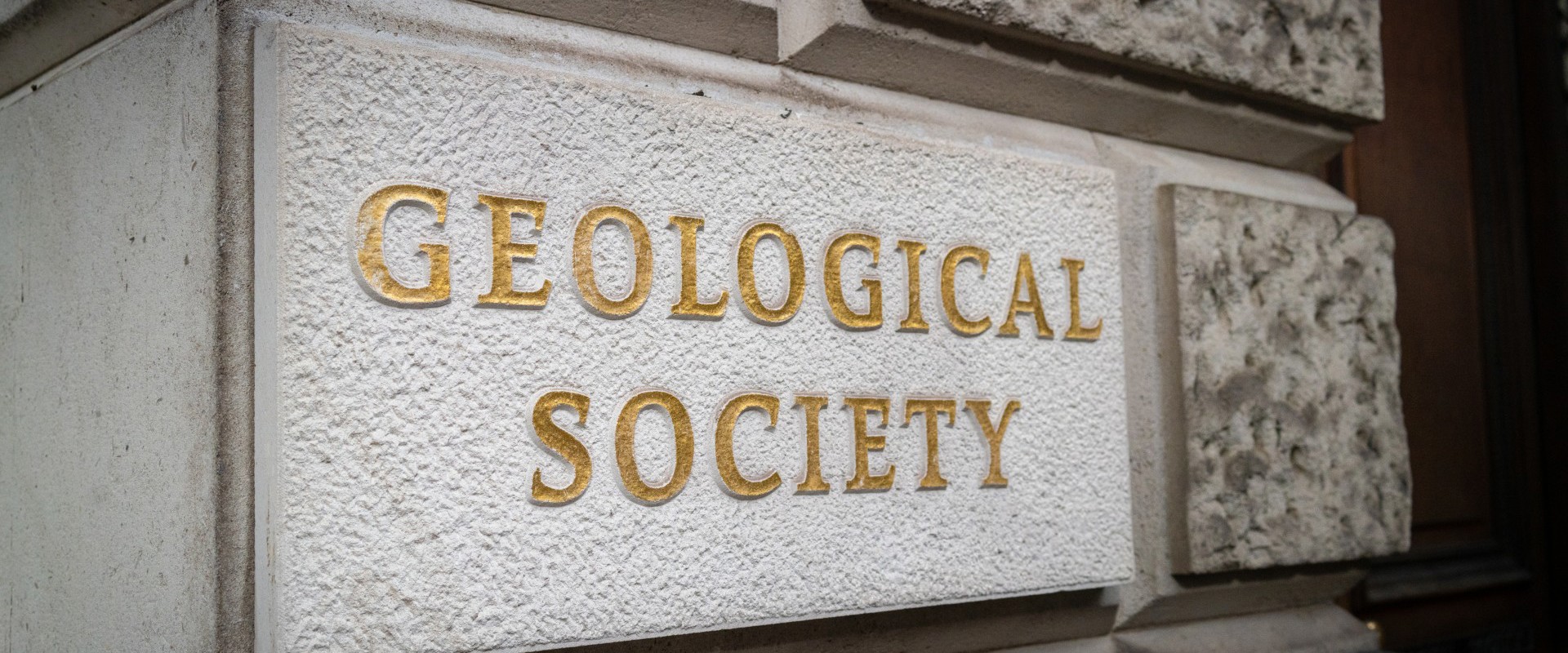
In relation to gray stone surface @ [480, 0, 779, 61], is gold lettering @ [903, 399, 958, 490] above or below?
below

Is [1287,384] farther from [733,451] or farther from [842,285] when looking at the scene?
[733,451]

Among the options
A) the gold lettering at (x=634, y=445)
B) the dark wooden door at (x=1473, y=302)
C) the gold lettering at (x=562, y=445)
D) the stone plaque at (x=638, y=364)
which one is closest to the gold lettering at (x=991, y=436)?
the stone plaque at (x=638, y=364)

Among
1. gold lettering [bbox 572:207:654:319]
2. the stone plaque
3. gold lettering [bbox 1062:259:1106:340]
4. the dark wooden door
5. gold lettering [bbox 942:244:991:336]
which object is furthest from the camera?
the dark wooden door

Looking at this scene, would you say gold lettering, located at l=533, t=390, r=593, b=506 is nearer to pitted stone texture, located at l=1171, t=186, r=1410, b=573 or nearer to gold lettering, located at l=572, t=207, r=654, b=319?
gold lettering, located at l=572, t=207, r=654, b=319

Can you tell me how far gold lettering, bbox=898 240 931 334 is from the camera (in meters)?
1.33

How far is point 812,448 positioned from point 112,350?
2.23 ft

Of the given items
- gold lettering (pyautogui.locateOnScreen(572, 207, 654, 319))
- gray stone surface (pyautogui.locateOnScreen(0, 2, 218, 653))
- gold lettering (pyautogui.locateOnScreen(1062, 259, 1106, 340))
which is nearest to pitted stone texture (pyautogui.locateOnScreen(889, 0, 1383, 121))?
gold lettering (pyautogui.locateOnScreen(1062, 259, 1106, 340))

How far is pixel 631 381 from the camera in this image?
114 centimetres

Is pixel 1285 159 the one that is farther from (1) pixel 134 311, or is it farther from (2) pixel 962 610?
(1) pixel 134 311

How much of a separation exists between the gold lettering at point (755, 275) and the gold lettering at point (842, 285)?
1.3 inches

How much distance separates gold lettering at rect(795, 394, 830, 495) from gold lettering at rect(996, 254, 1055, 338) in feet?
0.89

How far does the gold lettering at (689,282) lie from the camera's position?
3.84 feet

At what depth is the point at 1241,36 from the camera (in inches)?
62.7

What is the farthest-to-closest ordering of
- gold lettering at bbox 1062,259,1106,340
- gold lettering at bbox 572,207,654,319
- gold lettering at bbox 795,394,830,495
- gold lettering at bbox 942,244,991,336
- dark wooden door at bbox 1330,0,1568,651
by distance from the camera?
dark wooden door at bbox 1330,0,1568,651
gold lettering at bbox 1062,259,1106,340
gold lettering at bbox 942,244,991,336
gold lettering at bbox 795,394,830,495
gold lettering at bbox 572,207,654,319
